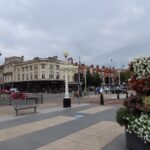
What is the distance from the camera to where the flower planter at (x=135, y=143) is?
6.32 m

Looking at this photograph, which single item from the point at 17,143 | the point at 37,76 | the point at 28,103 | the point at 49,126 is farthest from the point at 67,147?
the point at 37,76

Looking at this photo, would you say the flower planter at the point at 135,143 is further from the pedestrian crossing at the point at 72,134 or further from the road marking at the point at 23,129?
A: the road marking at the point at 23,129

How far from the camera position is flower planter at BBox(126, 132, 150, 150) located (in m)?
6.32

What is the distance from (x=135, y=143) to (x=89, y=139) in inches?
86.4

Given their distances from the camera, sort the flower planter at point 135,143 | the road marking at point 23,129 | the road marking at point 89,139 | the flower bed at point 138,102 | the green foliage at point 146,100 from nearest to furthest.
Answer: the flower planter at point 135,143
the flower bed at point 138,102
the green foliage at point 146,100
the road marking at point 89,139
the road marking at point 23,129

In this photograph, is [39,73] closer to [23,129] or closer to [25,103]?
[25,103]

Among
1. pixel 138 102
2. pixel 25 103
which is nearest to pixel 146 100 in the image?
pixel 138 102

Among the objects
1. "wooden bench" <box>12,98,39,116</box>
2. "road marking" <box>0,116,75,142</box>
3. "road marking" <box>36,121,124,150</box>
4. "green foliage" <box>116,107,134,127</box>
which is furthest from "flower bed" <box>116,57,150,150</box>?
"wooden bench" <box>12,98,39,116</box>

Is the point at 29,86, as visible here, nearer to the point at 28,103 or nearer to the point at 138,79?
the point at 28,103

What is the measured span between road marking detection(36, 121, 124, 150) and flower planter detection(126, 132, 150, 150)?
0.85 m

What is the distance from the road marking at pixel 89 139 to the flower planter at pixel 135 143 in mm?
851

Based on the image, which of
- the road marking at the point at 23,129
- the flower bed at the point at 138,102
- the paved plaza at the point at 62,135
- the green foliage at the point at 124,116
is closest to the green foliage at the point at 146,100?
the flower bed at the point at 138,102

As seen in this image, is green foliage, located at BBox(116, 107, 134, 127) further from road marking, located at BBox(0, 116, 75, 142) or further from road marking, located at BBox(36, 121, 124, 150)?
road marking, located at BBox(0, 116, 75, 142)

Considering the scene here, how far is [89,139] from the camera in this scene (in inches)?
345
